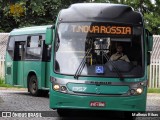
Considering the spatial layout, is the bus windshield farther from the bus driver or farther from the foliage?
the foliage

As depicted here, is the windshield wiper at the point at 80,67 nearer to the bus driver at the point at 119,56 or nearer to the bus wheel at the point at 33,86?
→ the bus driver at the point at 119,56

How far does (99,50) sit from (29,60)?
8.52 metres

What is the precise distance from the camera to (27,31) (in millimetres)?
20672

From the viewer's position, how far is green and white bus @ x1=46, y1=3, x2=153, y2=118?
11.8m

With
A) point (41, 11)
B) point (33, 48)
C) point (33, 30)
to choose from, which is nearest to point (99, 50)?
point (33, 48)

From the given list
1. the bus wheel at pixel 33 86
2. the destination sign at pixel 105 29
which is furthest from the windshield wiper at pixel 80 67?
the bus wheel at pixel 33 86

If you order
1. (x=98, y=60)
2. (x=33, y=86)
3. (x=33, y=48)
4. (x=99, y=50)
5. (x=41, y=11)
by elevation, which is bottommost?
(x=33, y=86)

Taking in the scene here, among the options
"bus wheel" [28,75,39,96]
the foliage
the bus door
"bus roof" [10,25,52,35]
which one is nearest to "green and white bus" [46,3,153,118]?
"bus roof" [10,25,52,35]

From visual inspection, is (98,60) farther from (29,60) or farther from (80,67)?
(29,60)

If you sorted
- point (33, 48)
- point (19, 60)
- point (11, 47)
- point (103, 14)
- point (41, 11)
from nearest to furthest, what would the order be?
1. point (103, 14)
2. point (33, 48)
3. point (19, 60)
4. point (11, 47)
5. point (41, 11)

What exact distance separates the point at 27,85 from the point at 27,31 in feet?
6.94

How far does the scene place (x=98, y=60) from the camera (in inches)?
474

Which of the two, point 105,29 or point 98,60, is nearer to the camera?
point 98,60

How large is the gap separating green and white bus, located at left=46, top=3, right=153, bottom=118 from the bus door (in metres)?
8.38
